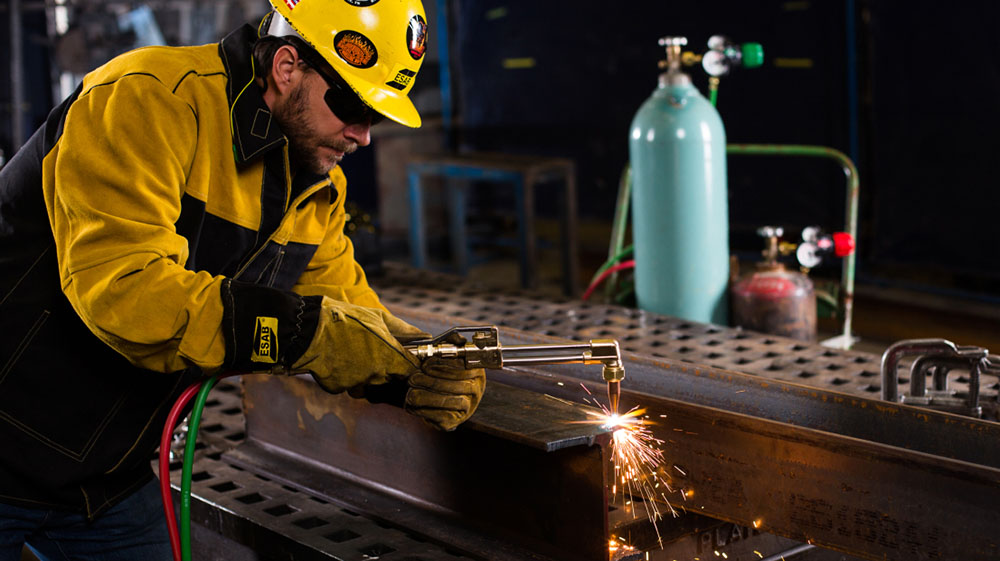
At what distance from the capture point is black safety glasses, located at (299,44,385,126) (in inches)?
72.6

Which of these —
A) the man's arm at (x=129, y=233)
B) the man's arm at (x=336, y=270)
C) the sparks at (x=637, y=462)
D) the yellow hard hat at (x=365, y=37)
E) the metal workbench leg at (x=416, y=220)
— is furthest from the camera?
the metal workbench leg at (x=416, y=220)

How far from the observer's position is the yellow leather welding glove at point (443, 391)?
1.78 metres

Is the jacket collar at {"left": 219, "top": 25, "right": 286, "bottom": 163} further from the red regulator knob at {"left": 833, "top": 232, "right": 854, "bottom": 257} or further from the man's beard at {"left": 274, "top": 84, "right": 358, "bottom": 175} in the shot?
the red regulator knob at {"left": 833, "top": 232, "right": 854, "bottom": 257}

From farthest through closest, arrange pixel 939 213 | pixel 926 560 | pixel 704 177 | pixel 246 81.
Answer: pixel 939 213 < pixel 704 177 < pixel 246 81 < pixel 926 560

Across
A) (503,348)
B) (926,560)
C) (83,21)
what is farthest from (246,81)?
(83,21)

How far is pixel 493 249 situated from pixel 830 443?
602 centimetres

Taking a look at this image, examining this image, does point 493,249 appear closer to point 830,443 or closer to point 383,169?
point 383,169

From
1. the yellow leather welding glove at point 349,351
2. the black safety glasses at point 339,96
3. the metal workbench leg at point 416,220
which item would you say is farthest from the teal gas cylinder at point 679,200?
the metal workbench leg at point 416,220

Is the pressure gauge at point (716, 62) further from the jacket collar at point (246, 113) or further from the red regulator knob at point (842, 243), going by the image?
the jacket collar at point (246, 113)

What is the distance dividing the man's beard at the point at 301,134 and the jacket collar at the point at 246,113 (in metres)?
0.04

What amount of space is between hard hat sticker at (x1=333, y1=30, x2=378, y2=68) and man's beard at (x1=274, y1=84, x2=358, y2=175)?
0.33 feet

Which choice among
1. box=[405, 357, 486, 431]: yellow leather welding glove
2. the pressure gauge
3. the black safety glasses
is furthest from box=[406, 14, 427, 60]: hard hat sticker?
the pressure gauge

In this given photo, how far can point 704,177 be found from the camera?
370 cm

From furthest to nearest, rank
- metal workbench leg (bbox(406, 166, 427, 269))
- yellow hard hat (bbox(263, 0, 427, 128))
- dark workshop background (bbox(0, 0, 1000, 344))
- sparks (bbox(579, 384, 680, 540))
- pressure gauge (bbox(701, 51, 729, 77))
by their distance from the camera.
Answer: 1. metal workbench leg (bbox(406, 166, 427, 269))
2. dark workshop background (bbox(0, 0, 1000, 344))
3. pressure gauge (bbox(701, 51, 729, 77))
4. sparks (bbox(579, 384, 680, 540))
5. yellow hard hat (bbox(263, 0, 427, 128))
